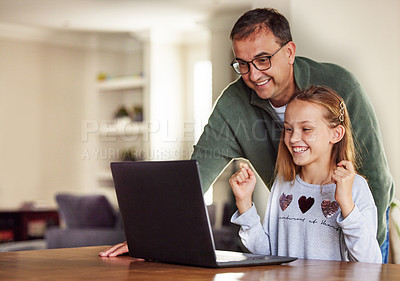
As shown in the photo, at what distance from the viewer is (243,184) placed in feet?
5.17

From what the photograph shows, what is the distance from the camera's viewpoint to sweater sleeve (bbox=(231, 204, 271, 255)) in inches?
63.7

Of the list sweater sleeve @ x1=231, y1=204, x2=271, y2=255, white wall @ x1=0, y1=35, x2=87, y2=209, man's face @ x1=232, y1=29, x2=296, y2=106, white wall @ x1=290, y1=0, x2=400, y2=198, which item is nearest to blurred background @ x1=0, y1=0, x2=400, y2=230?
white wall @ x1=0, y1=35, x2=87, y2=209

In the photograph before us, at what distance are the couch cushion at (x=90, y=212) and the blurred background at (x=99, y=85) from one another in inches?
82.0

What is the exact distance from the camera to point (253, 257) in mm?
1284

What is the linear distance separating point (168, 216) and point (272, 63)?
2.99 ft

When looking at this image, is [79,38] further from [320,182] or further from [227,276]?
[227,276]

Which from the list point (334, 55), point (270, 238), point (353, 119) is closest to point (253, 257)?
point (270, 238)

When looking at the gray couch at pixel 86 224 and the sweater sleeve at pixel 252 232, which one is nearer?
the sweater sleeve at pixel 252 232

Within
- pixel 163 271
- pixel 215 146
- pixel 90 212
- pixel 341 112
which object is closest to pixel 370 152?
pixel 341 112

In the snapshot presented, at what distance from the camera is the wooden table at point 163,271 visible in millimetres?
1049

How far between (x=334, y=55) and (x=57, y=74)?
210 inches

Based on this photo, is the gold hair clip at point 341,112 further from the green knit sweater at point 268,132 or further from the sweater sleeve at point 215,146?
the sweater sleeve at point 215,146

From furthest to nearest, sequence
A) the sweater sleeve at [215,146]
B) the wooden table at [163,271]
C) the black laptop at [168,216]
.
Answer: the sweater sleeve at [215,146] → the black laptop at [168,216] → the wooden table at [163,271]

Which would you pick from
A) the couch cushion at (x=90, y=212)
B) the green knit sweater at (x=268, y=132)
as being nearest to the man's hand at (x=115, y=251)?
the green knit sweater at (x=268, y=132)
